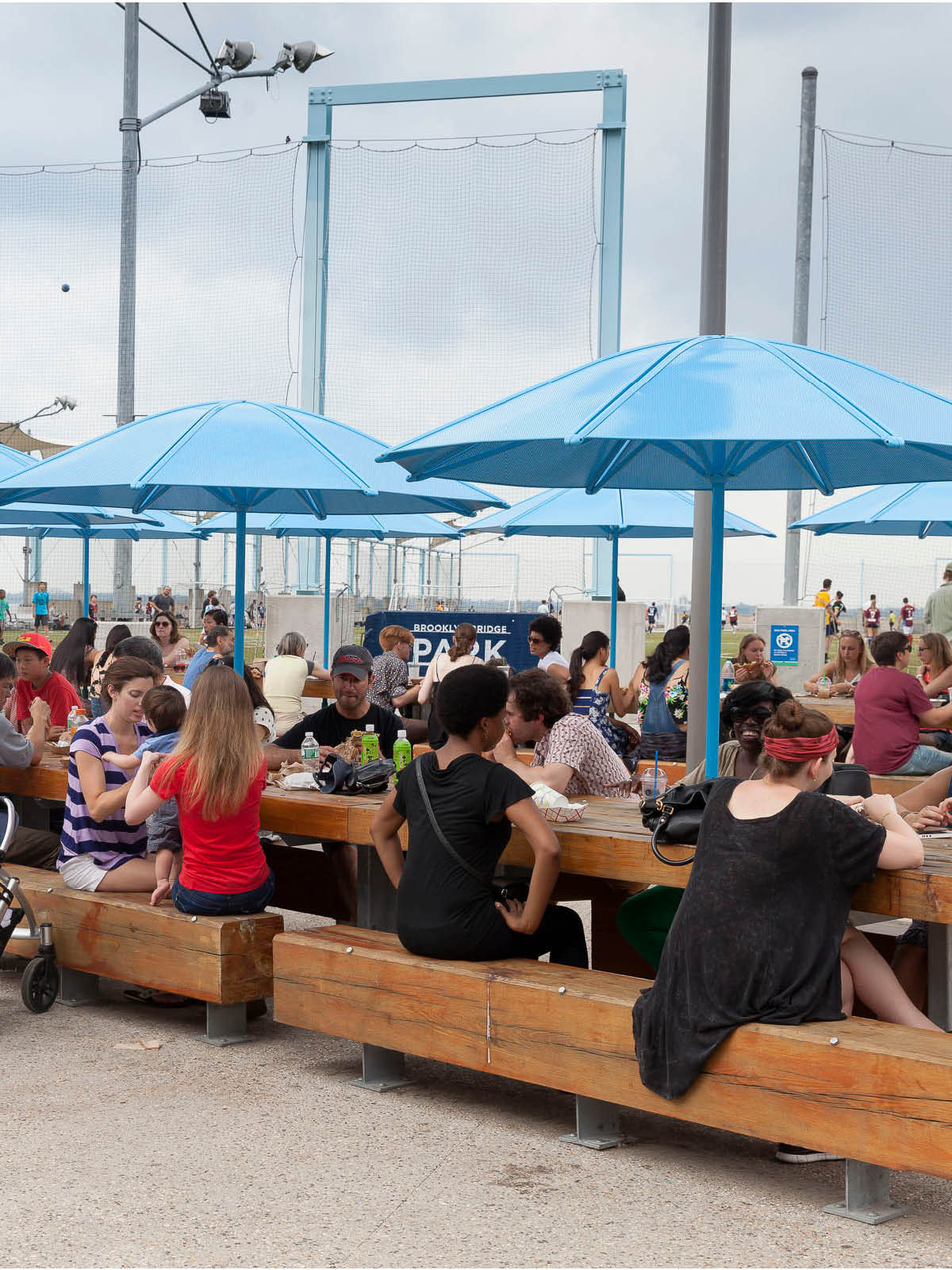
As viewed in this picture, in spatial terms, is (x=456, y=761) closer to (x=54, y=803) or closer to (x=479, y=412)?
(x=479, y=412)

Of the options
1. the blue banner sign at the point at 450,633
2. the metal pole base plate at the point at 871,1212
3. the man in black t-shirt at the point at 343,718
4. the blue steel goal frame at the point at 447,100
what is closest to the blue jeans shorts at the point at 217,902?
the man in black t-shirt at the point at 343,718

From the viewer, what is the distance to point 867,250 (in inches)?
794

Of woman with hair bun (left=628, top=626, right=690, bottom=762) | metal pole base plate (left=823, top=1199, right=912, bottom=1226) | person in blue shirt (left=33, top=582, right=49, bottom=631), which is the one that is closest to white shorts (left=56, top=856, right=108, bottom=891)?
metal pole base plate (left=823, top=1199, right=912, bottom=1226)

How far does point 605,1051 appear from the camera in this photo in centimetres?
410

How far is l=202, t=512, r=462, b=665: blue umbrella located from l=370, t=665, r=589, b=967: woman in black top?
5.35 m

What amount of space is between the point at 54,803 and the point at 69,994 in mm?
1896

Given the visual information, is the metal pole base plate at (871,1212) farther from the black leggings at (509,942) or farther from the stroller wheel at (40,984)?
the stroller wheel at (40,984)

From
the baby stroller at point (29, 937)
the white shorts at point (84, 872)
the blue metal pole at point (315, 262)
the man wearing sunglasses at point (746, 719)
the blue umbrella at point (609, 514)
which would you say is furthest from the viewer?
the blue metal pole at point (315, 262)

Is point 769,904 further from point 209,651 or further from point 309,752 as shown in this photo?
point 209,651

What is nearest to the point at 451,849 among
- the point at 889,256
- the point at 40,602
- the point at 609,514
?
the point at 609,514

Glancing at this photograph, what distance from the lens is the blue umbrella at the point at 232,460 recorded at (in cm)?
667

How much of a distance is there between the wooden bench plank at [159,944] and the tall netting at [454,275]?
14.8 meters

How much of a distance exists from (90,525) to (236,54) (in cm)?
759

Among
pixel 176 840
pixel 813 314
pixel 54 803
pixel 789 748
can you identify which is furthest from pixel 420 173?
pixel 789 748
